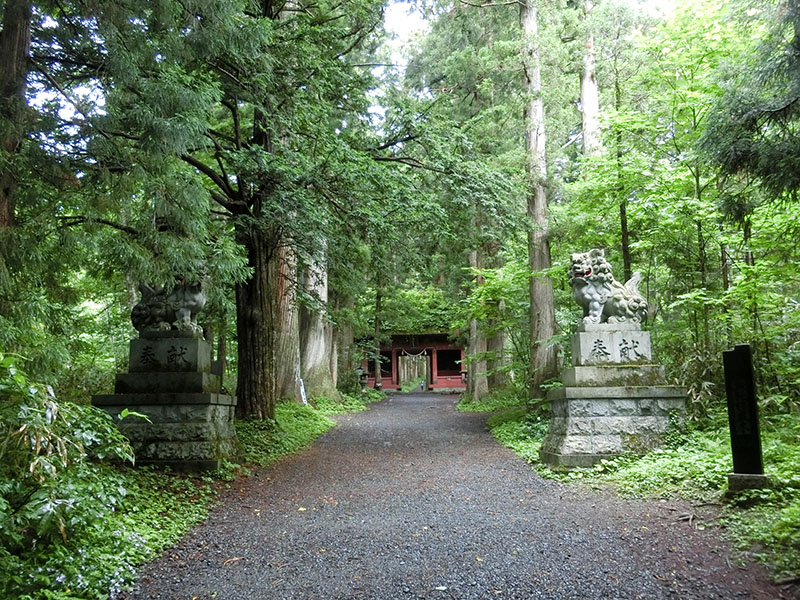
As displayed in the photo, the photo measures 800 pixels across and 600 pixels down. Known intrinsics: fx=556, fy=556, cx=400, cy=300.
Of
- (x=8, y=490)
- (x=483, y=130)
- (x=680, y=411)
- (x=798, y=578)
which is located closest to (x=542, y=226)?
(x=483, y=130)

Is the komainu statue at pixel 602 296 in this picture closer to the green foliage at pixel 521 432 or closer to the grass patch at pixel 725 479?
the grass patch at pixel 725 479

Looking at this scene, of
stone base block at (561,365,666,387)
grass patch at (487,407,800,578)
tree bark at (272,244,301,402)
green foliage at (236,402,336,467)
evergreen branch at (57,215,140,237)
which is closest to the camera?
grass patch at (487,407,800,578)

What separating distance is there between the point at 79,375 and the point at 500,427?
7.64 m

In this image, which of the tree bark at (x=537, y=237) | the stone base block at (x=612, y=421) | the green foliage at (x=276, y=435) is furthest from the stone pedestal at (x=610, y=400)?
the green foliage at (x=276, y=435)

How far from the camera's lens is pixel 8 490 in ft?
9.95

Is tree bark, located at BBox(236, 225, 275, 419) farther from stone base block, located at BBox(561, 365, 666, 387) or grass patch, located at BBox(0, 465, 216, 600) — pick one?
stone base block, located at BBox(561, 365, 666, 387)

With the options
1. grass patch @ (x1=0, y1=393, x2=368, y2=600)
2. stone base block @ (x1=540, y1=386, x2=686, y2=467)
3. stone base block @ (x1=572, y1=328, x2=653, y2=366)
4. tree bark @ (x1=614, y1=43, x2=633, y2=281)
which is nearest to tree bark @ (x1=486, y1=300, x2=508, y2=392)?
tree bark @ (x1=614, y1=43, x2=633, y2=281)

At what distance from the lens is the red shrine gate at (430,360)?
2808cm

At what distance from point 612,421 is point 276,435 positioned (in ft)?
16.3

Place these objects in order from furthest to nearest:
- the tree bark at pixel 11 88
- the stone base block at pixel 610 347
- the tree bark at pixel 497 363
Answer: the tree bark at pixel 497 363
the stone base block at pixel 610 347
the tree bark at pixel 11 88

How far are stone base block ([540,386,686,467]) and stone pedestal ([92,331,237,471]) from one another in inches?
161

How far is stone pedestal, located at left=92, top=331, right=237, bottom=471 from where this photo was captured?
623cm

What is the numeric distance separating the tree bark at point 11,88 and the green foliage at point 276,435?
4045mm

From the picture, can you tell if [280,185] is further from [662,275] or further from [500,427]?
[662,275]
